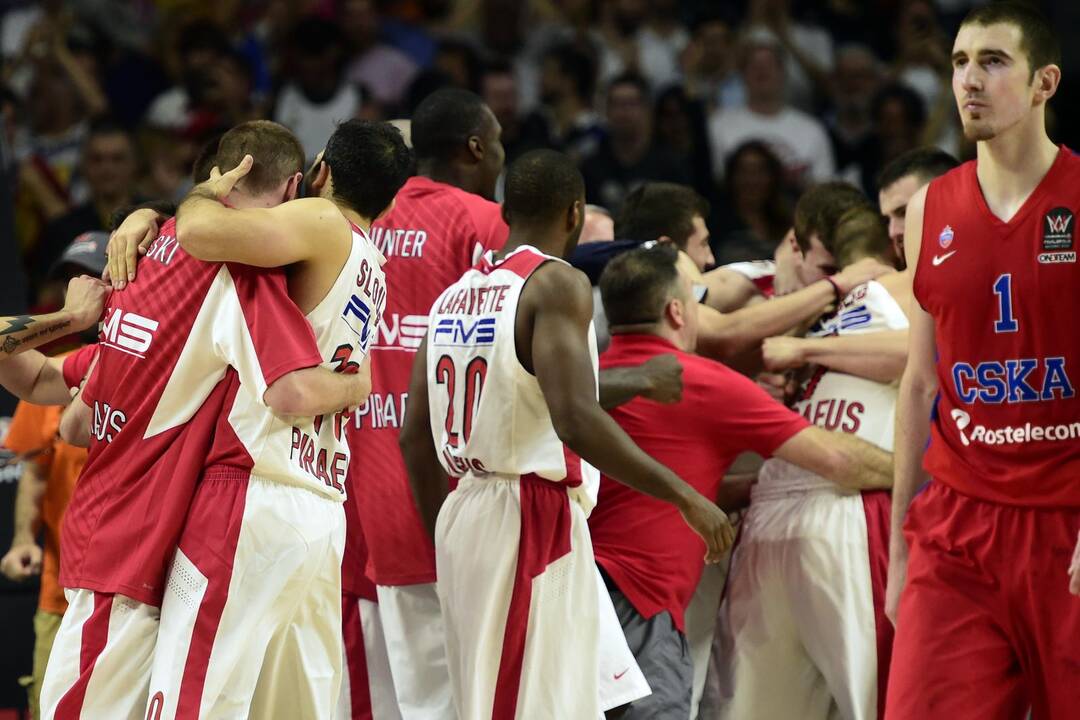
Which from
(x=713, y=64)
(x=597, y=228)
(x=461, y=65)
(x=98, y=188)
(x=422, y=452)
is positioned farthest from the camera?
(x=713, y=64)

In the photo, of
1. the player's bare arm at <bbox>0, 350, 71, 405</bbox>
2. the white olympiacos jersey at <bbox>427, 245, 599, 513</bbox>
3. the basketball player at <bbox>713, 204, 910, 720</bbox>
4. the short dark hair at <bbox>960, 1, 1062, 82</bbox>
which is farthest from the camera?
the basketball player at <bbox>713, 204, 910, 720</bbox>

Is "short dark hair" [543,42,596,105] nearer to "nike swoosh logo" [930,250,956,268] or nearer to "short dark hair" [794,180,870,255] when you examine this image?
"short dark hair" [794,180,870,255]

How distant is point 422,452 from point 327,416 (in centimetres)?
94

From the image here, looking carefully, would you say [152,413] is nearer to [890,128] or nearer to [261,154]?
[261,154]

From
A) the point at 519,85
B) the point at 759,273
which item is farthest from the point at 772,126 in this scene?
the point at 759,273

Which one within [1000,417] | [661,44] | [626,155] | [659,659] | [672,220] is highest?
[661,44]

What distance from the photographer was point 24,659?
708 centimetres

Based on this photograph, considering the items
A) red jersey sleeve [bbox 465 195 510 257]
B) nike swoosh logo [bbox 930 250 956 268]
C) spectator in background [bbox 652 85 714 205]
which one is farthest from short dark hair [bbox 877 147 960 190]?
spectator in background [bbox 652 85 714 205]

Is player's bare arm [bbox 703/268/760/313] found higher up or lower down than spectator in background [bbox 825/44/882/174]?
lower down

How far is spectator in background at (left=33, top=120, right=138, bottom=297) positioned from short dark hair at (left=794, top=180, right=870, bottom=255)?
4.52m

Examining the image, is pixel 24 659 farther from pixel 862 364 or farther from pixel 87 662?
pixel 862 364

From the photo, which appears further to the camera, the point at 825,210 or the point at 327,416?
the point at 825,210

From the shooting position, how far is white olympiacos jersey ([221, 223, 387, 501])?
4293 mm

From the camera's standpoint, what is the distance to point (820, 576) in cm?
588
